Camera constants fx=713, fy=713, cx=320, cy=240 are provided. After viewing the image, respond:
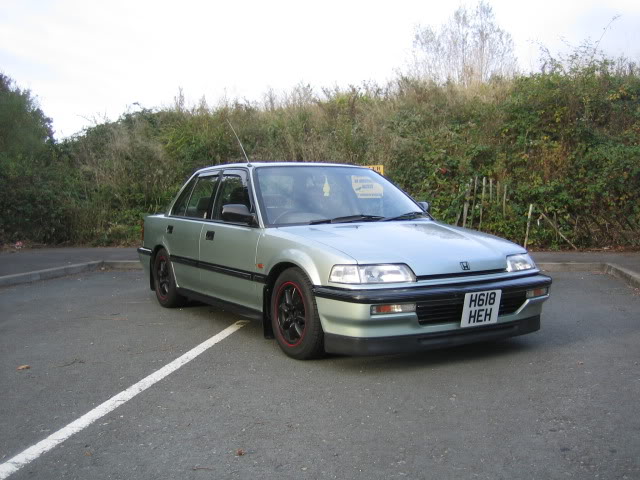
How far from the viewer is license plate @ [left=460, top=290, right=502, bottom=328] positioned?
16.5 ft

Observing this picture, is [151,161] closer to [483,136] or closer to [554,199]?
Result: [483,136]

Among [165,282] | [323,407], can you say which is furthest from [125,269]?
[323,407]

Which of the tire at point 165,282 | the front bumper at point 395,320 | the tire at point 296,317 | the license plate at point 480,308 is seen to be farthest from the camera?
the tire at point 165,282

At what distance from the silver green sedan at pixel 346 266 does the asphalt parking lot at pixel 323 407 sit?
30 centimetres

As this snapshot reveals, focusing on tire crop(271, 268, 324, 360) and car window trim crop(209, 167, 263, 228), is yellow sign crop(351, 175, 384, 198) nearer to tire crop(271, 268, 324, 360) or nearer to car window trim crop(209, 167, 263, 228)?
car window trim crop(209, 167, 263, 228)

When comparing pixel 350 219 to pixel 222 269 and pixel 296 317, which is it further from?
pixel 222 269

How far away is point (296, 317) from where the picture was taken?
547cm

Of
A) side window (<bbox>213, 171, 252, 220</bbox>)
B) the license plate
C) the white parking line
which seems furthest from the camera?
side window (<bbox>213, 171, 252, 220</bbox>)

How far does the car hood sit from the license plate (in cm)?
21

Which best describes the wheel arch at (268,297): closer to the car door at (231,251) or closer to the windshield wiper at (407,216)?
the car door at (231,251)

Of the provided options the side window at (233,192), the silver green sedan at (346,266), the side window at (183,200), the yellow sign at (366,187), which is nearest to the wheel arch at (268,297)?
the silver green sedan at (346,266)

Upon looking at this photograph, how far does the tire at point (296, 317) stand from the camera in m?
5.21

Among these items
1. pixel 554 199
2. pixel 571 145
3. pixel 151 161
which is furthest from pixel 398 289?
pixel 151 161

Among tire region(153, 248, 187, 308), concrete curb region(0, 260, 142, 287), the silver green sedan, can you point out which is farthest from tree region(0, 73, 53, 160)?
the silver green sedan
